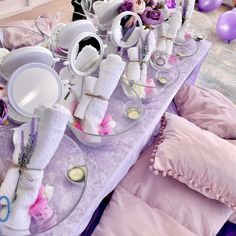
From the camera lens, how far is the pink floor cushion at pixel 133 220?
2.87 ft

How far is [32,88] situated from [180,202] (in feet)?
1.76

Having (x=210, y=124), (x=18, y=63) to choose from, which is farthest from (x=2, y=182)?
(x=210, y=124)

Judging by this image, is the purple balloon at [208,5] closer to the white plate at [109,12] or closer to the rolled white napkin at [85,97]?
the white plate at [109,12]

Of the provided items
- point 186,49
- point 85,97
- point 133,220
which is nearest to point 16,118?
point 85,97

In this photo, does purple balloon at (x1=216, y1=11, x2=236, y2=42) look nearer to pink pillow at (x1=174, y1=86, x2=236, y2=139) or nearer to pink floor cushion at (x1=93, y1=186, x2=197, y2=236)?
pink pillow at (x1=174, y1=86, x2=236, y2=139)

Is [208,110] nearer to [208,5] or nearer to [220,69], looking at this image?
[220,69]

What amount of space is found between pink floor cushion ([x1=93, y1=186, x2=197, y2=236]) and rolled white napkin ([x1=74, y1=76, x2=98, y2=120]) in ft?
0.90

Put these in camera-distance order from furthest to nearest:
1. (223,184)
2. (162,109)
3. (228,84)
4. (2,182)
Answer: (228,84)
(162,109)
(223,184)
(2,182)

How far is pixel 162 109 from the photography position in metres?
1.08

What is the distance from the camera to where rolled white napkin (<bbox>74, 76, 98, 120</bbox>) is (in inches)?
34.1

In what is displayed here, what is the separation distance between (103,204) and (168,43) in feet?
2.20

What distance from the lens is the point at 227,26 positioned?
278cm

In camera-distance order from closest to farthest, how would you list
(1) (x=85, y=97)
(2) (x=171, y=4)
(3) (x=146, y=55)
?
(1) (x=85, y=97) → (3) (x=146, y=55) → (2) (x=171, y=4)

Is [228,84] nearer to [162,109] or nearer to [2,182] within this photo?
[162,109]
